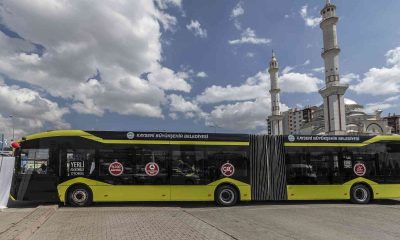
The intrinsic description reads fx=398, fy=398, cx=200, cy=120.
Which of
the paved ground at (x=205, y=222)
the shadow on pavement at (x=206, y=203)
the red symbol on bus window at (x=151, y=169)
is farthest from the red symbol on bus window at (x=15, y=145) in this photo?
the red symbol on bus window at (x=151, y=169)

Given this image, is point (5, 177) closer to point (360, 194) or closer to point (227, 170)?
point (227, 170)

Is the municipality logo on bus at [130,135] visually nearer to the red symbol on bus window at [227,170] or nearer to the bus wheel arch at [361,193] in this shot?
the red symbol on bus window at [227,170]

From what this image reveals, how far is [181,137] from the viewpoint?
50.6 feet

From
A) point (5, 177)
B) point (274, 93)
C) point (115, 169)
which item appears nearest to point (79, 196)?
point (115, 169)

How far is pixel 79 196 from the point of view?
1445 cm

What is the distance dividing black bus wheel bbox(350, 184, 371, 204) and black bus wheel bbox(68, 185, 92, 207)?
10473mm

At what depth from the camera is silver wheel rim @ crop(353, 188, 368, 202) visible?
1639 centimetres

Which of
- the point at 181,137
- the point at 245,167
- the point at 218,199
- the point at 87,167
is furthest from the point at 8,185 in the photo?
the point at 245,167

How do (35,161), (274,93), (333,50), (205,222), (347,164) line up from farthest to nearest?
(274,93), (333,50), (347,164), (35,161), (205,222)

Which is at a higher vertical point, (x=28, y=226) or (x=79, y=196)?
(x=79, y=196)

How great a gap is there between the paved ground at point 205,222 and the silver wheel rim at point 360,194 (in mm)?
1233

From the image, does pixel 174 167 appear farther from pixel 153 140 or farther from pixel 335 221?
pixel 335 221

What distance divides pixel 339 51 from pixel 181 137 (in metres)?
55.9

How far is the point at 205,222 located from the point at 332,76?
60.3m
